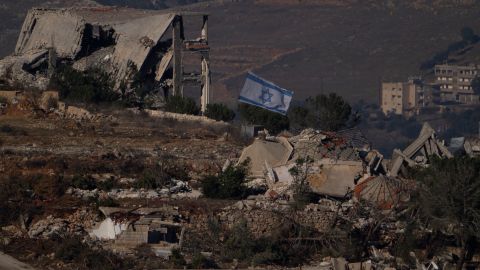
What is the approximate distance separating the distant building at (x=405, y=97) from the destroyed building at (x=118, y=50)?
5916cm

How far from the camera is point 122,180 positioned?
35312mm

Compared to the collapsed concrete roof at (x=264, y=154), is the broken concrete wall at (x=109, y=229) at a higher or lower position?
lower

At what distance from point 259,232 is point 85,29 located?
70.7ft

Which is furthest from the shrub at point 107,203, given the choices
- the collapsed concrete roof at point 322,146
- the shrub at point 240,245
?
the collapsed concrete roof at point 322,146

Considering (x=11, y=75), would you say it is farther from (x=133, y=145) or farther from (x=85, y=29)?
(x=133, y=145)

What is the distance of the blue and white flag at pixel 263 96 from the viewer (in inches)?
1715

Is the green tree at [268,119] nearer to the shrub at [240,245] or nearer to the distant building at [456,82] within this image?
the shrub at [240,245]

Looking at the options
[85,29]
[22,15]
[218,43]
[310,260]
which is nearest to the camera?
[310,260]

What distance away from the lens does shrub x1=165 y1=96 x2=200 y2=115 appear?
152 ft

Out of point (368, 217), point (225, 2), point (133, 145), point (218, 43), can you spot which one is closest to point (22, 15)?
point (218, 43)

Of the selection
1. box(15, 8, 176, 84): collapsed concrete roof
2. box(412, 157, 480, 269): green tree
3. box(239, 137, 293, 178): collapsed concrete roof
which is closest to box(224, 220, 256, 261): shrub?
box(412, 157, 480, 269): green tree

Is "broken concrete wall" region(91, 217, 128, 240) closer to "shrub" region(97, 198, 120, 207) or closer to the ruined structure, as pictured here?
"shrub" region(97, 198, 120, 207)

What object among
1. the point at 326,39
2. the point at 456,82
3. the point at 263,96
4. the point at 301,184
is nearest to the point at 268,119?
the point at 263,96

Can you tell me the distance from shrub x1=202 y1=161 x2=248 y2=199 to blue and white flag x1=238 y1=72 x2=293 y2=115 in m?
8.91
